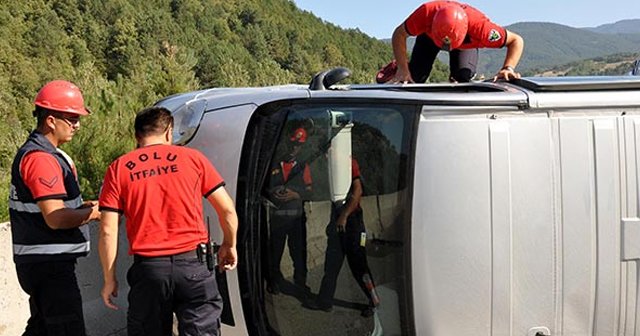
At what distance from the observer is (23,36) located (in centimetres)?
5006

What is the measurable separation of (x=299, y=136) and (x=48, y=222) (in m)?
1.23

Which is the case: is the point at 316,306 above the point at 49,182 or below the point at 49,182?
below

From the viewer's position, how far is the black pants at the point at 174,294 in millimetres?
2426

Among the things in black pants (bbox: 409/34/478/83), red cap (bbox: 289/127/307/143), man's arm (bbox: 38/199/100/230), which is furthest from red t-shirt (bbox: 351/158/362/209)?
black pants (bbox: 409/34/478/83)

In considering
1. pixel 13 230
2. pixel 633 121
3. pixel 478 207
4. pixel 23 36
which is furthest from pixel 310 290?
pixel 23 36

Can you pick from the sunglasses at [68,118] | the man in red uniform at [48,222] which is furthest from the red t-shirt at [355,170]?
the sunglasses at [68,118]

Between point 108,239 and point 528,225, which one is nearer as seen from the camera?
point 528,225

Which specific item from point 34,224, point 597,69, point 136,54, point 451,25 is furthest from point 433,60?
point 136,54

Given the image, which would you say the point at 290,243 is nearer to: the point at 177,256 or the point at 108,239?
the point at 177,256

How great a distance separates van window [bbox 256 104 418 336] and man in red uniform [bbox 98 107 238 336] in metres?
0.22

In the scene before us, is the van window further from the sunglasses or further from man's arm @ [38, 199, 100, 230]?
the sunglasses

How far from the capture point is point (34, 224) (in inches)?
111

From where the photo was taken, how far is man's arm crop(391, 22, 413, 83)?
3770 millimetres

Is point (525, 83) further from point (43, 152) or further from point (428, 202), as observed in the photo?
point (43, 152)
